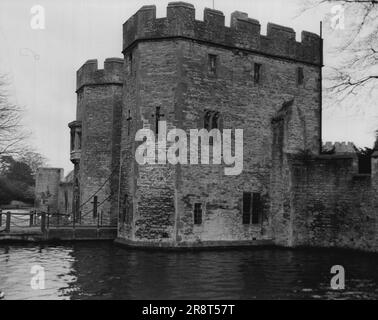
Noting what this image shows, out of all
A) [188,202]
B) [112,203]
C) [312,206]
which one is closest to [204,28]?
[188,202]

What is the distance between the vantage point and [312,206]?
20938 millimetres

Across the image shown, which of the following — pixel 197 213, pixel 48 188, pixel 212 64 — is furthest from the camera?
pixel 48 188

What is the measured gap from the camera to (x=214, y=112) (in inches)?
810

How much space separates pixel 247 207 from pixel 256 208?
0.51 metres

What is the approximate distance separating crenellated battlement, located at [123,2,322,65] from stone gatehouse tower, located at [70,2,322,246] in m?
0.04

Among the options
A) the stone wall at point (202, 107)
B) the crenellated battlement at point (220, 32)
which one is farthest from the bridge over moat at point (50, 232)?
the crenellated battlement at point (220, 32)

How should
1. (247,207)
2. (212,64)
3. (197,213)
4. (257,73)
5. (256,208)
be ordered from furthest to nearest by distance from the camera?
(257,73) → (256,208) → (247,207) → (212,64) → (197,213)

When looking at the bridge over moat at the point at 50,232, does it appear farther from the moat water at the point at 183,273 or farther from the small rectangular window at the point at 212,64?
the small rectangular window at the point at 212,64

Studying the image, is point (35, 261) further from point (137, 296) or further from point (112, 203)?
point (112, 203)

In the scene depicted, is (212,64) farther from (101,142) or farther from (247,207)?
(101,142)

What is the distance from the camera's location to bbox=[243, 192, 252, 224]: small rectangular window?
2114 centimetres

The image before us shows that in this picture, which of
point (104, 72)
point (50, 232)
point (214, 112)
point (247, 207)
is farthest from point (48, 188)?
point (214, 112)

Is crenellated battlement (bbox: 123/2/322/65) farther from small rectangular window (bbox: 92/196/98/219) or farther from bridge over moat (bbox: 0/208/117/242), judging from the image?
bridge over moat (bbox: 0/208/117/242)
